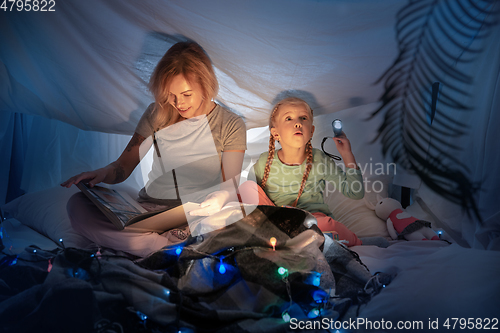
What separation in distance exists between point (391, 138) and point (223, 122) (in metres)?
0.65

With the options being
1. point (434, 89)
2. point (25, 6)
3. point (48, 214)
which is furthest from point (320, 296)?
point (25, 6)

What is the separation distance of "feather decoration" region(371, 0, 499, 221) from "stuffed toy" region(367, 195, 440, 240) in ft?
0.49

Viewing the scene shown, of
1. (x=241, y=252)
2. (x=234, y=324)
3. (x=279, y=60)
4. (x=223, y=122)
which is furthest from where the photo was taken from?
(x=223, y=122)

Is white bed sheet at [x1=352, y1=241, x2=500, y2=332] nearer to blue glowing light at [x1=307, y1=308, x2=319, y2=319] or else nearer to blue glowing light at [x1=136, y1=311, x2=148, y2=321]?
blue glowing light at [x1=307, y1=308, x2=319, y2=319]

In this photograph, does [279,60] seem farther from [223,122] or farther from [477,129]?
[477,129]

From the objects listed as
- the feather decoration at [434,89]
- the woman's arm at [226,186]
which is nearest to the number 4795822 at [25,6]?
the woman's arm at [226,186]

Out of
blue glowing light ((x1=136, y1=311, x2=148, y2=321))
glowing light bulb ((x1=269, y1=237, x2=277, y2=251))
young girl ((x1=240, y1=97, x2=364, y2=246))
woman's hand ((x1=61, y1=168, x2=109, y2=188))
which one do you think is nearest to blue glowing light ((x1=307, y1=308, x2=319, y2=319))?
glowing light bulb ((x1=269, y1=237, x2=277, y2=251))

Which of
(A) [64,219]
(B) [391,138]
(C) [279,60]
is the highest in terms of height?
(C) [279,60]

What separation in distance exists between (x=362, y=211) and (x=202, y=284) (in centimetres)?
87

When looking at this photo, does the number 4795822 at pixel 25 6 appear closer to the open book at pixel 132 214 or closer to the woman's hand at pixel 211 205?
the open book at pixel 132 214

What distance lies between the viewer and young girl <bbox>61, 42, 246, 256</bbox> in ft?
3.47

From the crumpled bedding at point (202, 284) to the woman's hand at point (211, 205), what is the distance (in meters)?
0.13

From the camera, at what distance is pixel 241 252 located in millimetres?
743

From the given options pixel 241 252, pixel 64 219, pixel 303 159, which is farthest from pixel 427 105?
pixel 64 219
